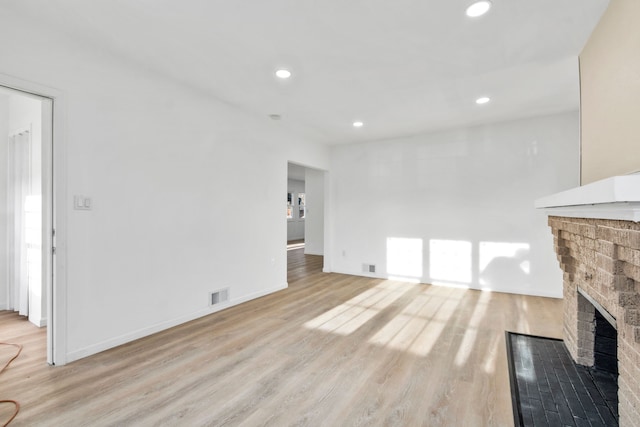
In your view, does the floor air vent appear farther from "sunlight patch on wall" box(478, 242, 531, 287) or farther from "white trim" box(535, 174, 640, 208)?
"sunlight patch on wall" box(478, 242, 531, 287)

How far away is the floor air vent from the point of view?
352cm

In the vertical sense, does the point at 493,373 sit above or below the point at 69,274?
below

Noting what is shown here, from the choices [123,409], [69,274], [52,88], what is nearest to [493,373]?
[123,409]

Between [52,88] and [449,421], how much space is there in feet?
11.3

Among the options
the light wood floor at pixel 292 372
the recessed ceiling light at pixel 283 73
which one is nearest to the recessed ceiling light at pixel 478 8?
the recessed ceiling light at pixel 283 73

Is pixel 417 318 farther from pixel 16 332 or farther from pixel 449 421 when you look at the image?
pixel 16 332

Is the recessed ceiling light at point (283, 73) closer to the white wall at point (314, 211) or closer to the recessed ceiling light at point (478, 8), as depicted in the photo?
the recessed ceiling light at point (478, 8)

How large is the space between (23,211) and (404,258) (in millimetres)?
5135

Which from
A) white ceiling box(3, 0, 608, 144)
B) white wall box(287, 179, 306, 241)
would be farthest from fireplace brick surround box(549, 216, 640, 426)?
white wall box(287, 179, 306, 241)

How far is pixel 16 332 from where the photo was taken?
293cm

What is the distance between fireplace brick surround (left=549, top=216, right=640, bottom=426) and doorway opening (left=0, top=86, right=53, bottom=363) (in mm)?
4196

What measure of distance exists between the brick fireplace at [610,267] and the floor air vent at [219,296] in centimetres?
330

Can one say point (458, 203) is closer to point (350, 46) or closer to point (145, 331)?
point (350, 46)

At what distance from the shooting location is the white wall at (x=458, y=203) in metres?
4.20
